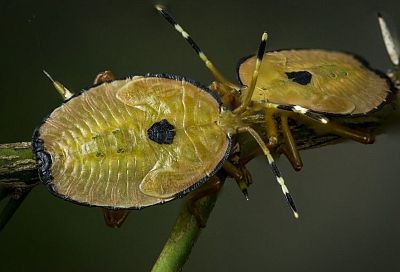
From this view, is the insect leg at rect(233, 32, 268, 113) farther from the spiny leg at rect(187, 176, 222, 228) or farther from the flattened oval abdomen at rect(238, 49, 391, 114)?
the spiny leg at rect(187, 176, 222, 228)

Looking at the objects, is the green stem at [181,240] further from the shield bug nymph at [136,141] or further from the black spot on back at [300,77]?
the black spot on back at [300,77]

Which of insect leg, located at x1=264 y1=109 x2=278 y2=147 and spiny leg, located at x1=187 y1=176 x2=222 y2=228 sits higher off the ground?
spiny leg, located at x1=187 y1=176 x2=222 y2=228

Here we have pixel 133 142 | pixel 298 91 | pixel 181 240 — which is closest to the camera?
pixel 181 240

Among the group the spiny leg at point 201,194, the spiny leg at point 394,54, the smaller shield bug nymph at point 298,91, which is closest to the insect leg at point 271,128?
the smaller shield bug nymph at point 298,91

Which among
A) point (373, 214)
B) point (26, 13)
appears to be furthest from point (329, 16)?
point (26, 13)

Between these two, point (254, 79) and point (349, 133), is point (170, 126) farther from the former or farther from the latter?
point (349, 133)

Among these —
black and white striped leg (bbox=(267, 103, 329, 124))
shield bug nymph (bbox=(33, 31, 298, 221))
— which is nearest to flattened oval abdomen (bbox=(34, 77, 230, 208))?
shield bug nymph (bbox=(33, 31, 298, 221))

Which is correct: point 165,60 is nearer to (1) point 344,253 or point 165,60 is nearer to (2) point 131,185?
(1) point 344,253

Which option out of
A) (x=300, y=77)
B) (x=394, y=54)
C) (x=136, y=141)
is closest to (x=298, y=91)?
(x=300, y=77)
